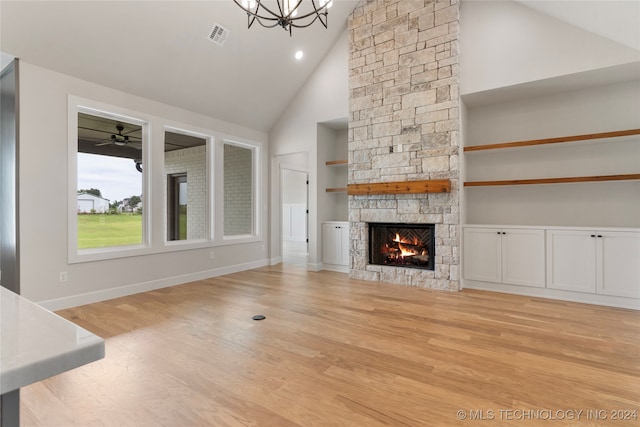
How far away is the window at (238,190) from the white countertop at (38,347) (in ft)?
17.4

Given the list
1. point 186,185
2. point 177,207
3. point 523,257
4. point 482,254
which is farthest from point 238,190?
point 523,257

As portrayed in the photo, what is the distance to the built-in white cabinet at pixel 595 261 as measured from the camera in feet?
12.0

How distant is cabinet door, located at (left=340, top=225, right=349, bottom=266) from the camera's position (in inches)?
229

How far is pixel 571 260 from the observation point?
3.96 m

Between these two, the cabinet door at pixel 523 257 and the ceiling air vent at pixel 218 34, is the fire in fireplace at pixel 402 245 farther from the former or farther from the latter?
the ceiling air vent at pixel 218 34

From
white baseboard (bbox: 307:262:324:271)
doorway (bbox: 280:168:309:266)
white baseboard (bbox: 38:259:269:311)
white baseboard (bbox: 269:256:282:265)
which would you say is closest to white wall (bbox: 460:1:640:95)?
white baseboard (bbox: 307:262:324:271)

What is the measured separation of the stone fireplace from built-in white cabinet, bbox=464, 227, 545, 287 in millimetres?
279

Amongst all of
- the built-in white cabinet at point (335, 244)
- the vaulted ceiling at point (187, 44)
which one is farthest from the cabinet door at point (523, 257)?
the built-in white cabinet at point (335, 244)

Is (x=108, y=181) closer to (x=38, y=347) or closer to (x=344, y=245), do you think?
(x=344, y=245)

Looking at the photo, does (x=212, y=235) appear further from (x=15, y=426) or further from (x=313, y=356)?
(x=15, y=426)

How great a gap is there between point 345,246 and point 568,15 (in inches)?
169

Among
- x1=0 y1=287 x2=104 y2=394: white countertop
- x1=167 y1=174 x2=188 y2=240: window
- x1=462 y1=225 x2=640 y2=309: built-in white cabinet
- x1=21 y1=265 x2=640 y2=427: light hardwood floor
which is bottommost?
x1=21 y1=265 x2=640 y2=427: light hardwood floor

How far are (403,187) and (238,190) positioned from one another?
126 inches

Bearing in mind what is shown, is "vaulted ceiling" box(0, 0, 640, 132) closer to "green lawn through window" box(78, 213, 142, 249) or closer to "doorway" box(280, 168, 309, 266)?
"green lawn through window" box(78, 213, 142, 249)
